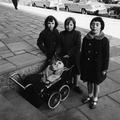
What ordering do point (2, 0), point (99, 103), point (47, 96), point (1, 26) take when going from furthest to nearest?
1. point (2, 0)
2. point (1, 26)
3. point (99, 103)
4. point (47, 96)

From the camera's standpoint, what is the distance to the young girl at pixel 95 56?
10.9 ft

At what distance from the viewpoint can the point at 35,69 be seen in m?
4.54

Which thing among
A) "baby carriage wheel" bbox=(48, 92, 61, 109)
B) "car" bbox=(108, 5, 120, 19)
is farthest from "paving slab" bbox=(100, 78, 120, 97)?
"car" bbox=(108, 5, 120, 19)

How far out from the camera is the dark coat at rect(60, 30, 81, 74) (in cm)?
381

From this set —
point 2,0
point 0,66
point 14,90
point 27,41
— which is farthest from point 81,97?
point 2,0

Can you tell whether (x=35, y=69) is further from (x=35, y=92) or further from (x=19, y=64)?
(x=35, y=92)

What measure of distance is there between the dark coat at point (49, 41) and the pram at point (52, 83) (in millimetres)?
447

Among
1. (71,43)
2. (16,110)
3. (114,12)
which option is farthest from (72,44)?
(114,12)

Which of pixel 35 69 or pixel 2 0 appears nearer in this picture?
pixel 35 69

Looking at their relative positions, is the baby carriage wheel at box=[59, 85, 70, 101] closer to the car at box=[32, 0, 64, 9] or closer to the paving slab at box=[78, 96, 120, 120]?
the paving slab at box=[78, 96, 120, 120]

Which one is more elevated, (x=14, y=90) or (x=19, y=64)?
(x=19, y=64)

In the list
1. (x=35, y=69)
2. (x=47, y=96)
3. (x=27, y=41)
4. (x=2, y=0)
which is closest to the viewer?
(x=47, y=96)

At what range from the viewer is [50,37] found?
4125 millimetres

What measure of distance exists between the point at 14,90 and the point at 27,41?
2368mm
